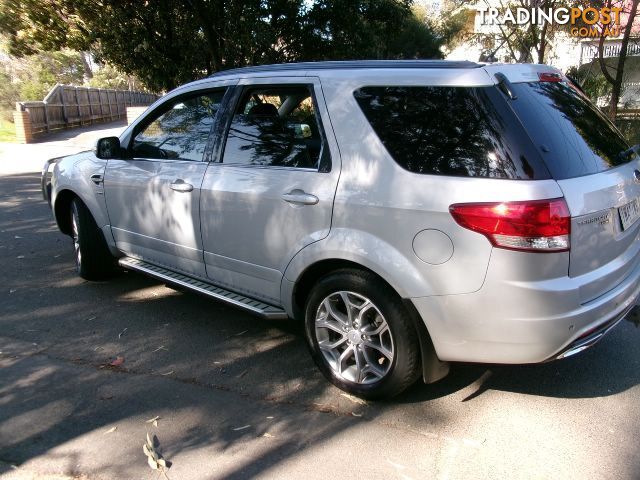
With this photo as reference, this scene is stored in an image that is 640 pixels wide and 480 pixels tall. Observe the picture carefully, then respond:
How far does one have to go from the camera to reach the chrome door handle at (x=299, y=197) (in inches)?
132

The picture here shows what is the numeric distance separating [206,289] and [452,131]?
2109 mm

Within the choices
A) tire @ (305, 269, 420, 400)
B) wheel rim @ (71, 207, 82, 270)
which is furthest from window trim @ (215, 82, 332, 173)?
wheel rim @ (71, 207, 82, 270)

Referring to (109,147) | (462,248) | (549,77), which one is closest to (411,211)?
(462,248)

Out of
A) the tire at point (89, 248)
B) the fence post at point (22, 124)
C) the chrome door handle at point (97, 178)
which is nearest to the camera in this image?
the chrome door handle at point (97, 178)

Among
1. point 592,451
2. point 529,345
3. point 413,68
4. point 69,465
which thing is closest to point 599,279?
point 529,345

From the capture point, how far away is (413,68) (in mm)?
3188

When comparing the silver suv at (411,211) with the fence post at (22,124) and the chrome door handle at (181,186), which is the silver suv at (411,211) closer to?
the chrome door handle at (181,186)

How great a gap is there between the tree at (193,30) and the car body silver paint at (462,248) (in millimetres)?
9836

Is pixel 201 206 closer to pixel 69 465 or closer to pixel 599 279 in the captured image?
pixel 69 465

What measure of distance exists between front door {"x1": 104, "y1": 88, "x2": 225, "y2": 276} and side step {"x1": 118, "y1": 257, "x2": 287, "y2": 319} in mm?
64

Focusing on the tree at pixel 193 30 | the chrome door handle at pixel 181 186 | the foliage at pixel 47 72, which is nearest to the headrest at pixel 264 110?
the chrome door handle at pixel 181 186

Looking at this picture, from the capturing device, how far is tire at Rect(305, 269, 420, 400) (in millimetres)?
3115

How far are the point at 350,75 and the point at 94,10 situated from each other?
11879 millimetres

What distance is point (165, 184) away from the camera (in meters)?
4.29
